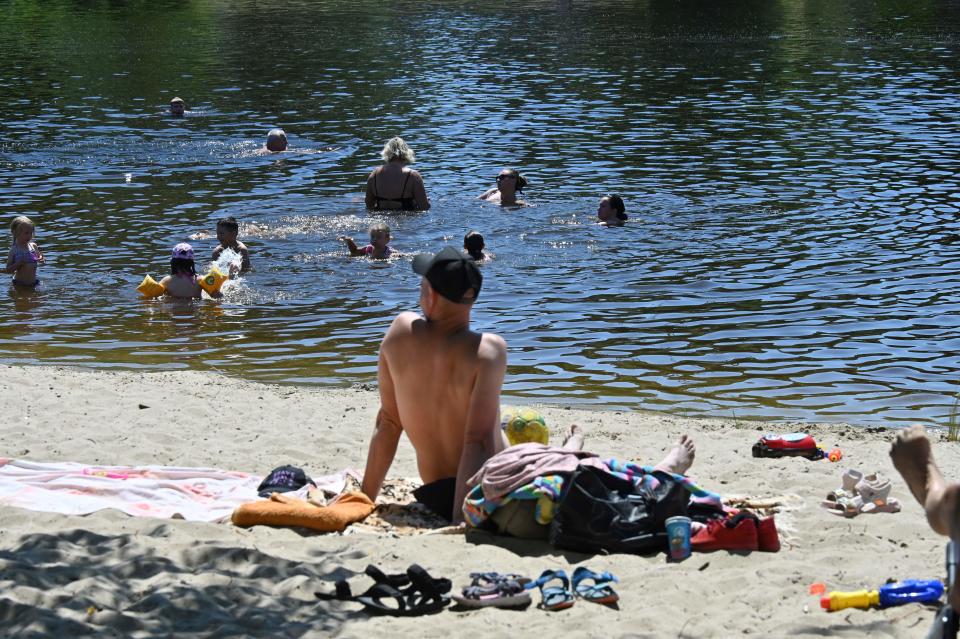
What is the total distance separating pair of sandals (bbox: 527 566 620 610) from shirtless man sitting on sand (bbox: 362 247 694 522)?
3.82 feet

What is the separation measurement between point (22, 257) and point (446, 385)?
361 inches

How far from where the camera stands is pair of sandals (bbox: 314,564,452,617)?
17.8ft

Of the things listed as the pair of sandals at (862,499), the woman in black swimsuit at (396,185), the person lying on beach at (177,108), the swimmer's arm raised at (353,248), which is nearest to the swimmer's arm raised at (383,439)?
the pair of sandals at (862,499)

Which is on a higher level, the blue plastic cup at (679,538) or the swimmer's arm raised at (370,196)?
the blue plastic cup at (679,538)

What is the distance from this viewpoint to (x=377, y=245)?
15.7m

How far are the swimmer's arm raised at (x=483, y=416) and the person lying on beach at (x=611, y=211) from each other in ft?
34.6

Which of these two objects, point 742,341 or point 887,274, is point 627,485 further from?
point 887,274

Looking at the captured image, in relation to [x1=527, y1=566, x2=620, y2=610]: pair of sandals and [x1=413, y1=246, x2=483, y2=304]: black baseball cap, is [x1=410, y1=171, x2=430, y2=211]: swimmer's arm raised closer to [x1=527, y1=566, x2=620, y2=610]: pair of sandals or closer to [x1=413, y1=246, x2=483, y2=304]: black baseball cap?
[x1=413, y1=246, x2=483, y2=304]: black baseball cap

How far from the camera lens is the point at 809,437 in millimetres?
8156

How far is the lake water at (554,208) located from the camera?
1162 cm

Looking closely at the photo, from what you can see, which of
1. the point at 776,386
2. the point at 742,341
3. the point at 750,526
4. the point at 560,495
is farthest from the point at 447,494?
the point at 742,341

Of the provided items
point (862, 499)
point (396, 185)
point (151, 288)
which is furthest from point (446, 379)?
point (396, 185)

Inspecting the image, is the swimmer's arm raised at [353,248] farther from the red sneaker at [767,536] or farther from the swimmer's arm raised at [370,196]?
the red sneaker at [767,536]

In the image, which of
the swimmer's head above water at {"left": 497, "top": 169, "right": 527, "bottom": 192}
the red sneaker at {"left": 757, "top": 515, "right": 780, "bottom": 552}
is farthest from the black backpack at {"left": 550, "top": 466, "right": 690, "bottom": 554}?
the swimmer's head above water at {"left": 497, "top": 169, "right": 527, "bottom": 192}
